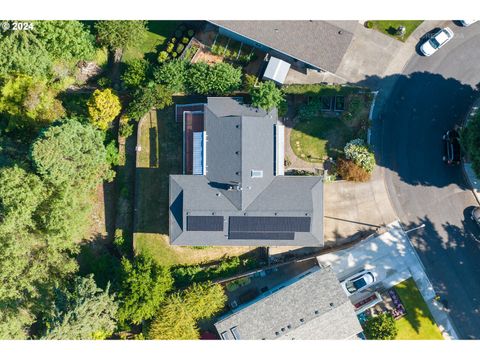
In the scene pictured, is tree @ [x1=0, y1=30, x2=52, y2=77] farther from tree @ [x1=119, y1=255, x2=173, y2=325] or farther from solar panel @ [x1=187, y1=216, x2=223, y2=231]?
solar panel @ [x1=187, y1=216, x2=223, y2=231]

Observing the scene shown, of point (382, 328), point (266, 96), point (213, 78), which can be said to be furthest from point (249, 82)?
point (382, 328)

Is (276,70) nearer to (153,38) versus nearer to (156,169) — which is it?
(153,38)

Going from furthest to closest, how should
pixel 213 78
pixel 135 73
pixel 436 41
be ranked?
pixel 436 41 < pixel 135 73 < pixel 213 78

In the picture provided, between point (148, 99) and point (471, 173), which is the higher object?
point (148, 99)

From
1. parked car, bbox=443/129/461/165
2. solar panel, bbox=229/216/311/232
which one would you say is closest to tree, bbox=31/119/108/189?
solar panel, bbox=229/216/311/232

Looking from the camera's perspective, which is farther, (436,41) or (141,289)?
(436,41)

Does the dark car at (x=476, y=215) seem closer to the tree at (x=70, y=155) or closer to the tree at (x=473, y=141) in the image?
the tree at (x=473, y=141)
